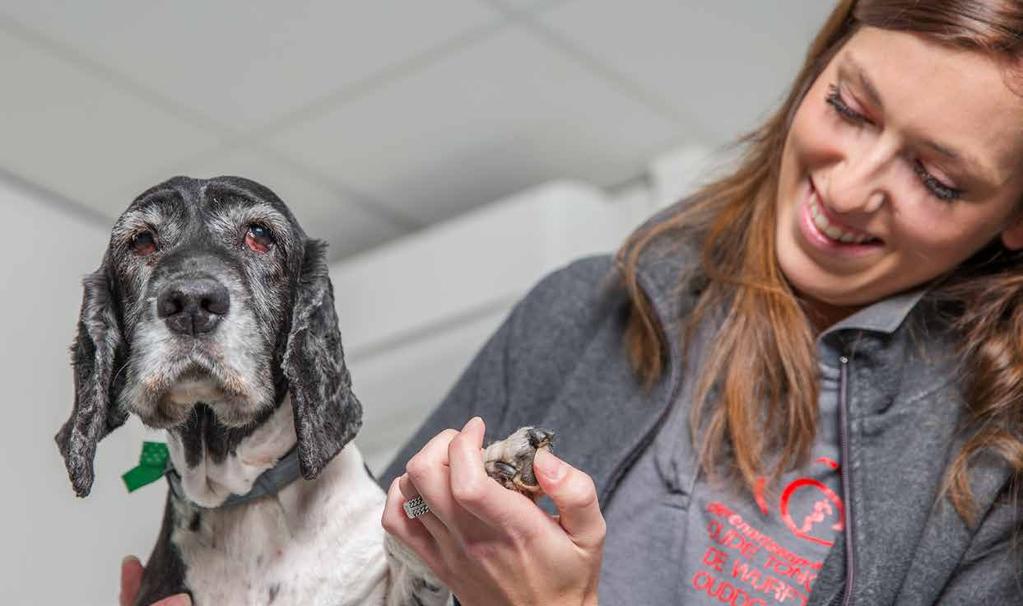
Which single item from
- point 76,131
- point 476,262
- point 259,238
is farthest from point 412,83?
point 259,238

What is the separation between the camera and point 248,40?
139 inches

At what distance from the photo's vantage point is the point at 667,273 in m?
1.94

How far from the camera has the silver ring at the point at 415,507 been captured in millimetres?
1169

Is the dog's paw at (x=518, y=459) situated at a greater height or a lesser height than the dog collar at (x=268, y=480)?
greater

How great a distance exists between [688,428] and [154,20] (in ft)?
6.93

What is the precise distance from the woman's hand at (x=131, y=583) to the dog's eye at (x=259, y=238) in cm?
30

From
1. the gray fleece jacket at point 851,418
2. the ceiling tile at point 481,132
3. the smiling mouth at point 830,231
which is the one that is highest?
the smiling mouth at point 830,231

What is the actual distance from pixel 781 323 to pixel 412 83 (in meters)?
2.29

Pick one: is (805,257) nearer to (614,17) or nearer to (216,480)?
(216,480)

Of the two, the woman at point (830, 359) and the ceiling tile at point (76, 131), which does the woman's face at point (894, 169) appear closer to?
Result: the woman at point (830, 359)

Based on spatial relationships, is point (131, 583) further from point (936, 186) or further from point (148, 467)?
point (936, 186)

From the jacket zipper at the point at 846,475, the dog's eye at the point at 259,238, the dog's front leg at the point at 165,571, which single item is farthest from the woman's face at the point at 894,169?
the dog's front leg at the point at 165,571

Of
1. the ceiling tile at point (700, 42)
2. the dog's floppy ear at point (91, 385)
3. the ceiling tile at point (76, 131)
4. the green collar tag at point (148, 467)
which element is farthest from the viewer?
the ceiling tile at point (700, 42)

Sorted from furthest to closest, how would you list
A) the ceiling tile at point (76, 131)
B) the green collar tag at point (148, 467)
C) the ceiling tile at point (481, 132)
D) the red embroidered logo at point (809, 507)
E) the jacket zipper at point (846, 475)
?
the ceiling tile at point (481, 132)
the red embroidered logo at point (809, 507)
the jacket zipper at point (846, 475)
the ceiling tile at point (76, 131)
the green collar tag at point (148, 467)
